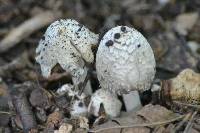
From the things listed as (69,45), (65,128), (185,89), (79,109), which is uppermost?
(69,45)

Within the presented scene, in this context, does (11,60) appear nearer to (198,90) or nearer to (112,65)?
(112,65)

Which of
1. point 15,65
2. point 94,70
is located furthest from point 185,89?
point 15,65

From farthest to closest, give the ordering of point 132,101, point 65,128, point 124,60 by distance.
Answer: point 132,101, point 65,128, point 124,60

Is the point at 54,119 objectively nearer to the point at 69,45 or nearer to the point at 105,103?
the point at 105,103

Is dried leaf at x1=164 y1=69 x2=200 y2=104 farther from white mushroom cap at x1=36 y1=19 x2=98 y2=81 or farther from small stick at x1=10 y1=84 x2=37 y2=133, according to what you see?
small stick at x1=10 y1=84 x2=37 y2=133

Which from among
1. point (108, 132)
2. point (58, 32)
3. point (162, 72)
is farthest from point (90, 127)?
point (162, 72)

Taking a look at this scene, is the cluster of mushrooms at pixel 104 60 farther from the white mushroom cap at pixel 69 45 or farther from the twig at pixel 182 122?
the twig at pixel 182 122
